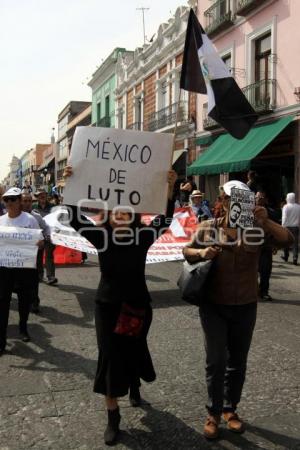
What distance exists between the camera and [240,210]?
12.3ft

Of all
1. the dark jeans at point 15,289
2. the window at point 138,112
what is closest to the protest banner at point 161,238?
the dark jeans at point 15,289

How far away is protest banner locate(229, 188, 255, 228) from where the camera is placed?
147 inches

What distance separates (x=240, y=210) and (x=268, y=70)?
52.4 ft

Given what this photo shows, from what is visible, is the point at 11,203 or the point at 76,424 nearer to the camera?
the point at 76,424

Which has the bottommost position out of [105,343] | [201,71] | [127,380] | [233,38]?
[127,380]

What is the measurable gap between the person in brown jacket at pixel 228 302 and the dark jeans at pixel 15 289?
2684 mm

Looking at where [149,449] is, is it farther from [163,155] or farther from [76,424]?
[163,155]

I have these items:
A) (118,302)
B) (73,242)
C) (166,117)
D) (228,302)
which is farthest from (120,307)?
(166,117)

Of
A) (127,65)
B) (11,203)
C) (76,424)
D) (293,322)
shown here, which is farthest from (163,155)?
(127,65)

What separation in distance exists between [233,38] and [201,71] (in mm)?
15735

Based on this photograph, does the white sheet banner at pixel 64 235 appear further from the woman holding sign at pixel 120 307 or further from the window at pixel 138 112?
the window at pixel 138 112

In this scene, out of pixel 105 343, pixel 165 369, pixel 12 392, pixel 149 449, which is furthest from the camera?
pixel 165 369

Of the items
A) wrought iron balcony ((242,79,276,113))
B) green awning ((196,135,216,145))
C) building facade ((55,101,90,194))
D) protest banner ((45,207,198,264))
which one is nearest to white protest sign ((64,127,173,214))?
protest banner ((45,207,198,264))

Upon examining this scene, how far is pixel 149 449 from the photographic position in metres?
3.57
